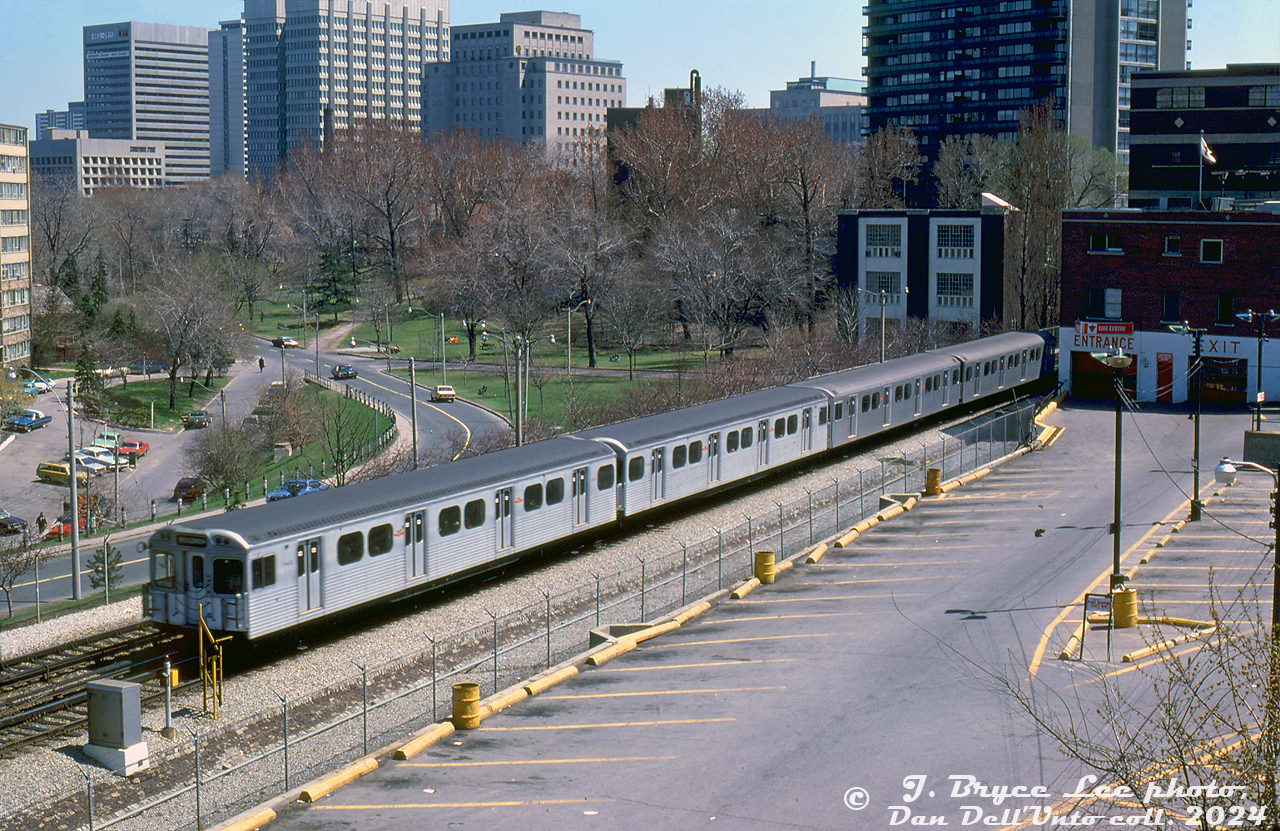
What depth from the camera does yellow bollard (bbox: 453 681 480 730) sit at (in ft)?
67.9

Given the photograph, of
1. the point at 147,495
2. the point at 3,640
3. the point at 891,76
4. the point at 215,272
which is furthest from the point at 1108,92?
the point at 3,640

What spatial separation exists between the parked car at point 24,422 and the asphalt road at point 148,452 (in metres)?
0.54

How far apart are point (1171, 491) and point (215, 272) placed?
94761 millimetres

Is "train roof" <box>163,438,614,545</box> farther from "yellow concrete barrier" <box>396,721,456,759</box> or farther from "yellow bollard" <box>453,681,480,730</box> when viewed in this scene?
"yellow concrete barrier" <box>396,721,456,759</box>

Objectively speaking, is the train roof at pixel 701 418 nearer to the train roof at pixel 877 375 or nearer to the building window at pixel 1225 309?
the train roof at pixel 877 375

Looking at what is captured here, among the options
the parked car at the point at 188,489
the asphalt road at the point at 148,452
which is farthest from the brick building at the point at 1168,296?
the parked car at the point at 188,489

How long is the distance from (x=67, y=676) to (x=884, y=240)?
2682 inches

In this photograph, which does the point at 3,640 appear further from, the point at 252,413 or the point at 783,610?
the point at 252,413

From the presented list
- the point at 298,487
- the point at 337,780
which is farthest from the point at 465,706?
the point at 298,487

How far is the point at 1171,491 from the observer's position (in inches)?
1564

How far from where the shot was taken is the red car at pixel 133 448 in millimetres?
72375

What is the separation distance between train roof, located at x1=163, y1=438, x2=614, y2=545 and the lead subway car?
0.03 m

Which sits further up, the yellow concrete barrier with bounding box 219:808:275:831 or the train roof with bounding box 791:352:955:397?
the train roof with bounding box 791:352:955:397

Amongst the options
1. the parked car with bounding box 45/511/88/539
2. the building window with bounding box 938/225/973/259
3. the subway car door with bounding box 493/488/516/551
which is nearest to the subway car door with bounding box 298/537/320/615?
the subway car door with bounding box 493/488/516/551
